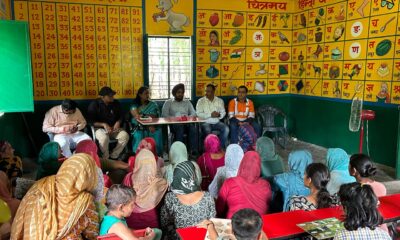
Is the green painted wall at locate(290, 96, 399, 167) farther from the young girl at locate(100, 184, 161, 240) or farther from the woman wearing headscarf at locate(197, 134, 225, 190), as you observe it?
the young girl at locate(100, 184, 161, 240)

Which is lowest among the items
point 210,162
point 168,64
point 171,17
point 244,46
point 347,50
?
point 210,162

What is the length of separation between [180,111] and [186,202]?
377 cm

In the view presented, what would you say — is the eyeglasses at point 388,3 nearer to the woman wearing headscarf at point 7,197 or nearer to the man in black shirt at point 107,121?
the man in black shirt at point 107,121

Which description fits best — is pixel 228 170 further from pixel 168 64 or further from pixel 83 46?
pixel 83 46

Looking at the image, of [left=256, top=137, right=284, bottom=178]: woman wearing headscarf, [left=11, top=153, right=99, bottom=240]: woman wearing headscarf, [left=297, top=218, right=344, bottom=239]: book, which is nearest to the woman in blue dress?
[left=256, top=137, right=284, bottom=178]: woman wearing headscarf

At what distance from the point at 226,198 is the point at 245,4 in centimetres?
516

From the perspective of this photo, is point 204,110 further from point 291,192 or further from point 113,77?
point 291,192

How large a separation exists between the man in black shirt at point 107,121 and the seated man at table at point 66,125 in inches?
10.1

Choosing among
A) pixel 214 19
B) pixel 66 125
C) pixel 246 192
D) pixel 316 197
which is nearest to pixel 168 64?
pixel 214 19

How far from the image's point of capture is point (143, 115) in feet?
18.3

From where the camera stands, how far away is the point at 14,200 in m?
2.33

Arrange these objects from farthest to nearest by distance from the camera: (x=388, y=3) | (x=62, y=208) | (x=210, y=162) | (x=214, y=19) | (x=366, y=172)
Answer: (x=214, y=19) → (x=388, y=3) → (x=210, y=162) → (x=366, y=172) → (x=62, y=208)

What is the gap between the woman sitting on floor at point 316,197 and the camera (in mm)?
2301

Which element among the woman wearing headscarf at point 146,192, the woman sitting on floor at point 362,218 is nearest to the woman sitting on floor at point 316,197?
the woman sitting on floor at point 362,218
